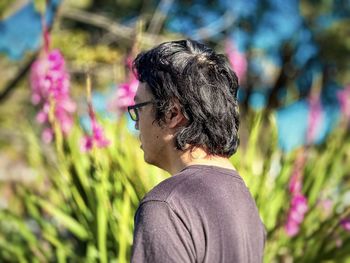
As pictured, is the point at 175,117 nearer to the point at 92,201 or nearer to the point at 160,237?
the point at 160,237

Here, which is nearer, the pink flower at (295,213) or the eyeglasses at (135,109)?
the eyeglasses at (135,109)

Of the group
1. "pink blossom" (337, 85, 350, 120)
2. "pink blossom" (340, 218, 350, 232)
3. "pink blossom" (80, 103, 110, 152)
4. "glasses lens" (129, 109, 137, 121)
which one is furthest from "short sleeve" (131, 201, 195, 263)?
"pink blossom" (337, 85, 350, 120)

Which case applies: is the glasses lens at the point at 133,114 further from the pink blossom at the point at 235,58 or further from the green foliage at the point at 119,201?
the pink blossom at the point at 235,58

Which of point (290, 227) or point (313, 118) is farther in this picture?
point (313, 118)

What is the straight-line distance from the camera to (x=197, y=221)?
1.70 metres

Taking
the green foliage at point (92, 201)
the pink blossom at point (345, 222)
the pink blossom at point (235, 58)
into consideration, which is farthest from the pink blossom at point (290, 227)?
the pink blossom at point (235, 58)

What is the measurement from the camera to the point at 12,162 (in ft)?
50.2

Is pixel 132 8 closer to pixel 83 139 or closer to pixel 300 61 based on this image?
pixel 300 61

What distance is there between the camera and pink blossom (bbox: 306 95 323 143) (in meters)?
4.68

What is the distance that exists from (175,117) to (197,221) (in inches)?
11.0

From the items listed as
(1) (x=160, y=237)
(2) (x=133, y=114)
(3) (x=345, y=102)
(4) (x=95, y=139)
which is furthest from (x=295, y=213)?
(3) (x=345, y=102)

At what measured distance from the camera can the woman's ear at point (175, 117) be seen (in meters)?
1.81

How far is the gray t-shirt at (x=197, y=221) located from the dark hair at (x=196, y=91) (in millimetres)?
79

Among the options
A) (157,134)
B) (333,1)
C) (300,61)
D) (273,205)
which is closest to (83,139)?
(273,205)
